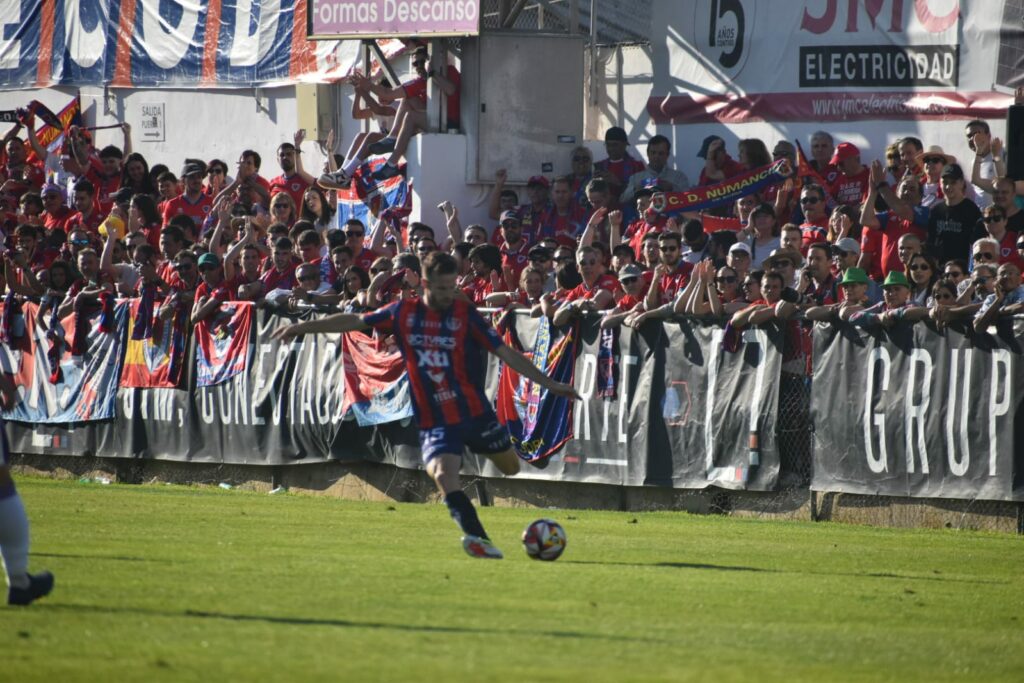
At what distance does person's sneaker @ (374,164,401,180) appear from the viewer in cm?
2294

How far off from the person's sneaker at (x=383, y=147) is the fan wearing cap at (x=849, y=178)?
21.1 feet

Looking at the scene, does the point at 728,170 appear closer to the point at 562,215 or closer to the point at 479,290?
the point at 562,215

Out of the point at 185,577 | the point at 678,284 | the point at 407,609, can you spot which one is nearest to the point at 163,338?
the point at 678,284

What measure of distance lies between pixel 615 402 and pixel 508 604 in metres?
7.25

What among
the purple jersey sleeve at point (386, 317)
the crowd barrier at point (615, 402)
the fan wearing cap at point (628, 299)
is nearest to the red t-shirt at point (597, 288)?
the fan wearing cap at point (628, 299)

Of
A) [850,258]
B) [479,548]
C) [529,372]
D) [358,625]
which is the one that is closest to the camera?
[358,625]

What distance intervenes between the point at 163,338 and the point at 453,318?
922cm

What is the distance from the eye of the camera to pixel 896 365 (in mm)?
15242

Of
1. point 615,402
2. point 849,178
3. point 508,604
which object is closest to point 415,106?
point 849,178

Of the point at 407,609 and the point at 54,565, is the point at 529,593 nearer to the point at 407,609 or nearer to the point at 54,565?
the point at 407,609

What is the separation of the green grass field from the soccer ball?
9 cm

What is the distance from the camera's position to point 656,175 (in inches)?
822

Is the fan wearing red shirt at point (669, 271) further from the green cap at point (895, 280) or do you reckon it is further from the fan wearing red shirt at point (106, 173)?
the fan wearing red shirt at point (106, 173)

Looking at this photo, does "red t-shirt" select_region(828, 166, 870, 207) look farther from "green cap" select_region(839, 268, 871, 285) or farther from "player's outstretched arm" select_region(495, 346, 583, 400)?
"player's outstretched arm" select_region(495, 346, 583, 400)
